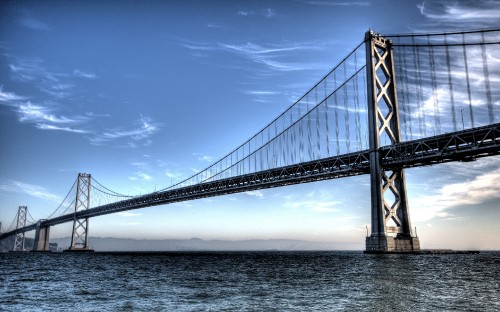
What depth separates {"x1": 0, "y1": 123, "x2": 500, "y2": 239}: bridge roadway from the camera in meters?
41.1

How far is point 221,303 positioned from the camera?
1477 cm

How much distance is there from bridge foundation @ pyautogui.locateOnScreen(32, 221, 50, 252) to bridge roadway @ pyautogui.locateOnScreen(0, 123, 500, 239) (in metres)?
44.3

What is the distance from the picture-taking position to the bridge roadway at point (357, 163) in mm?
41125

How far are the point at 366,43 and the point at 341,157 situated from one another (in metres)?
15.0

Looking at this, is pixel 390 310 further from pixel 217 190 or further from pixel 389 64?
pixel 217 190

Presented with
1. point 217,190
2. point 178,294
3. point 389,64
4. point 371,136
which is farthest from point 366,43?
point 178,294

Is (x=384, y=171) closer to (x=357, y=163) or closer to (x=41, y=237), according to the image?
(x=357, y=163)

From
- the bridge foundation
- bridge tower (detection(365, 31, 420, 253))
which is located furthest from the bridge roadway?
the bridge foundation

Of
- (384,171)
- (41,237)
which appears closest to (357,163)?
(384,171)

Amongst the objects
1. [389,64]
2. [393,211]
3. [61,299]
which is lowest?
[61,299]

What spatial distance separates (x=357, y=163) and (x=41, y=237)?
92343 millimetres

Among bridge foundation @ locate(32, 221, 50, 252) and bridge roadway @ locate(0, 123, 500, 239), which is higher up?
bridge roadway @ locate(0, 123, 500, 239)

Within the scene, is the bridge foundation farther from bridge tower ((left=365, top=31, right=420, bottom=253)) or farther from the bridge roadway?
bridge tower ((left=365, top=31, right=420, bottom=253))

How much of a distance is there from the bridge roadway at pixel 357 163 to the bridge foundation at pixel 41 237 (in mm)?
44261
